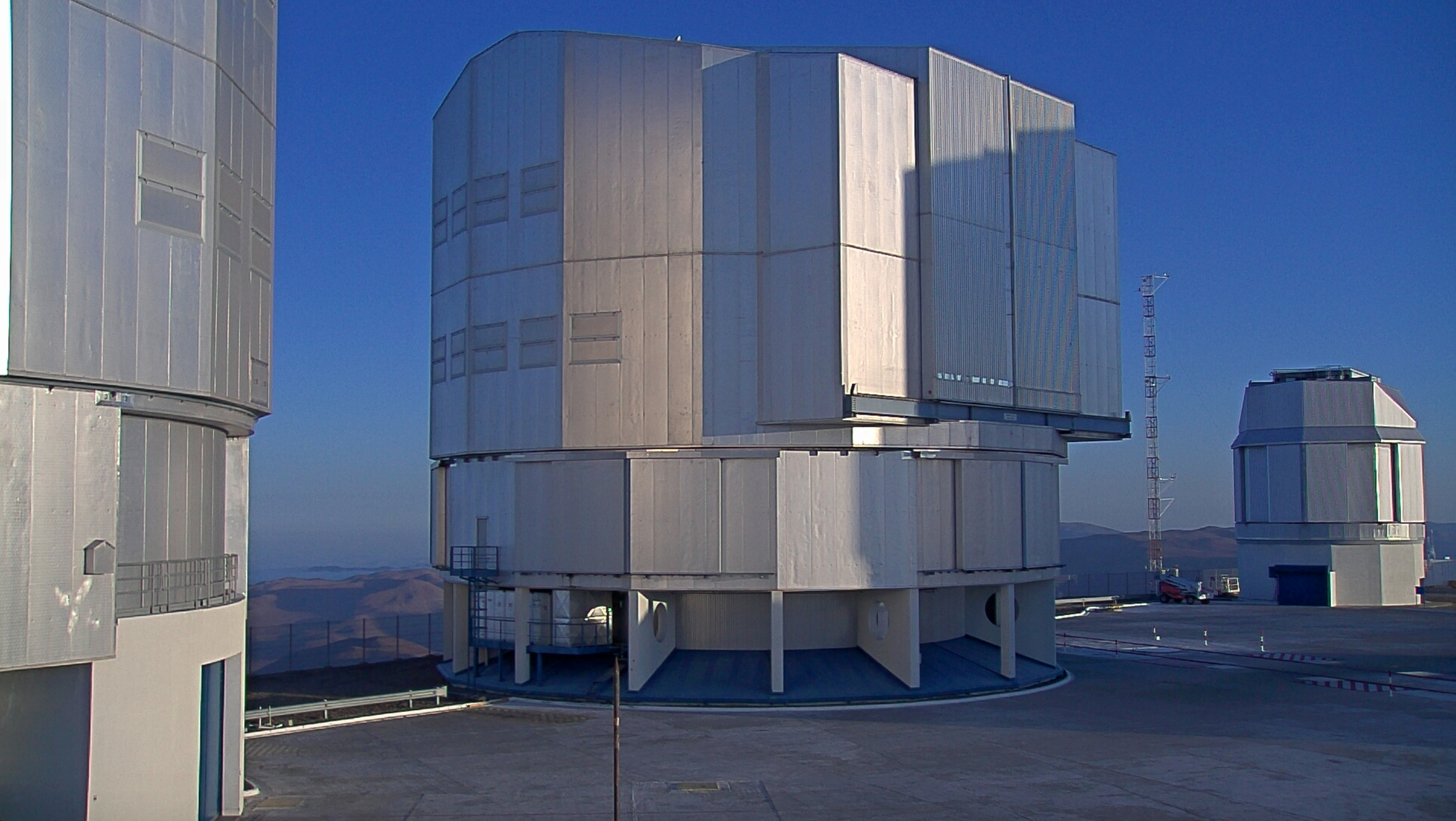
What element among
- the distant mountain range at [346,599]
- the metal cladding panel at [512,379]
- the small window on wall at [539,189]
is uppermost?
the small window on wall at [539,189]

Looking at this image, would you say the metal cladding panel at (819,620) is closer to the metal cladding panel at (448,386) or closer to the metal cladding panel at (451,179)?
the metal cladding panel at (448,386)

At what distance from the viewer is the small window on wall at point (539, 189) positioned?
36094 millimetres

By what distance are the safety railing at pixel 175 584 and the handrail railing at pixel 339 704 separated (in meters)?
10.7

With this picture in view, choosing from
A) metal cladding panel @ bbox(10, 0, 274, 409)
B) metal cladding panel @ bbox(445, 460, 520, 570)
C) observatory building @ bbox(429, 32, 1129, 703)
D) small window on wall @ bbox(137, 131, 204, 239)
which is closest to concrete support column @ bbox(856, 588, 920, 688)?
observatory building @ bbox(429, 32, 1129, 703)

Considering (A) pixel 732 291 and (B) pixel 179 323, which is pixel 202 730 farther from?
(A) pixel 732 291

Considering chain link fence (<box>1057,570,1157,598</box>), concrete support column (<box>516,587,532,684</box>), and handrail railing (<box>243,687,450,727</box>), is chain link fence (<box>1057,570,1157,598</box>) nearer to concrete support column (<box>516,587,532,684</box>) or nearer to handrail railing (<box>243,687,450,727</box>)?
concrete support column (<box>516,587,532,684</box>)

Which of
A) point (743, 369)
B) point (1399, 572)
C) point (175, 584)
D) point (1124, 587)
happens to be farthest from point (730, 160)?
point (1124, 587)

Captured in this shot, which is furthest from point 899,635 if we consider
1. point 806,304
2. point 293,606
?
point 293,606

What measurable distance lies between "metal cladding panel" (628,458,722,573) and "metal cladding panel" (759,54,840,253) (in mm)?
6797

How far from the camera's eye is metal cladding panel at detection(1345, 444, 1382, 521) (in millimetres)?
74062

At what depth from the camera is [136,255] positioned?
1709 centimetres

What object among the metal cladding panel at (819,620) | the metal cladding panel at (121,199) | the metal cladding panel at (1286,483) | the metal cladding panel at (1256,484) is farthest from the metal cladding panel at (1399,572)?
the metal cladding panel at (121,199)

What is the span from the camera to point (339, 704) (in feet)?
105

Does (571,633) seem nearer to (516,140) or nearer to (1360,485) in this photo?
(516,140)
